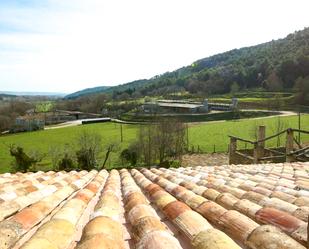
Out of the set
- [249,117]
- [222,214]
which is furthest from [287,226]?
[249,117]

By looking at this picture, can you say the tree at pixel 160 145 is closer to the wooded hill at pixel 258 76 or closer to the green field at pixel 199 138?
the green field at pixel 199 138

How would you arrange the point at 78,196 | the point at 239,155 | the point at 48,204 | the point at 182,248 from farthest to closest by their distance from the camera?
the point at 239,155 < the point at 78,196 < the point at 48,204 < the point at 182,248

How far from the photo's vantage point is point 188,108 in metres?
74.2

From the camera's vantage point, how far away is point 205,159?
34375mm

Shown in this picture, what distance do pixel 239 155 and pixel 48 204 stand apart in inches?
434

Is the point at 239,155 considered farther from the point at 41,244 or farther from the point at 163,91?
the point at 163,91

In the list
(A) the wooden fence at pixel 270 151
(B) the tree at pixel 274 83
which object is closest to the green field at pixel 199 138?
(A) the wooden fence at pixel 270 151

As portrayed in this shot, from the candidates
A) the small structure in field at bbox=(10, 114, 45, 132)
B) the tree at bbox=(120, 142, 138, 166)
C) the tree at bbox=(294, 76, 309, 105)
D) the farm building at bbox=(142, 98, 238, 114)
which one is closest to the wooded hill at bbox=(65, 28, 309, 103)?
the tree at bbox=(294, 76, 309, 105)

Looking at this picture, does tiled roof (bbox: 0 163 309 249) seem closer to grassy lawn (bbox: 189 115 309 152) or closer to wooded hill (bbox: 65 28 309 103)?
grassy lawn (bbox: 189 115 309 152)

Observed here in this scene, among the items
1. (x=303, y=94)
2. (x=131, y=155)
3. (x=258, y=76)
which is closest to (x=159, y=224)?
(x=131, y=155)

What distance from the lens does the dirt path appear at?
104 feet

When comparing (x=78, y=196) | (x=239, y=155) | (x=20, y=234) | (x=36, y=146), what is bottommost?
(x=36, y=146)

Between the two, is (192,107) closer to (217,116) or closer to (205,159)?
(217,116)

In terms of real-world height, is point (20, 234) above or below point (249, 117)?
above
